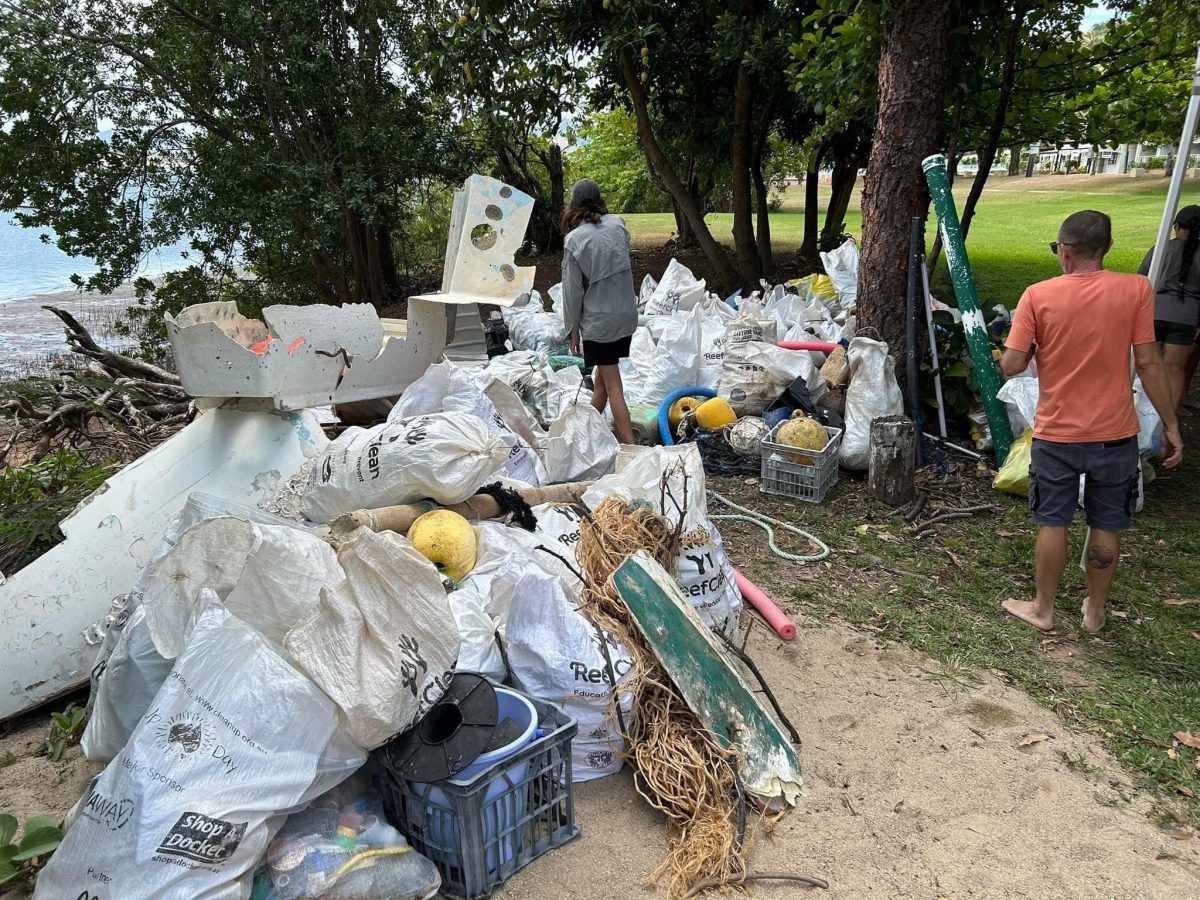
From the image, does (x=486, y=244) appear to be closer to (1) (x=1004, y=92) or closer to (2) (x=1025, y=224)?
(1) (x=1004, y=92)

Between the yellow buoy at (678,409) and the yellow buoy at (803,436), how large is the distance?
827 millimetres

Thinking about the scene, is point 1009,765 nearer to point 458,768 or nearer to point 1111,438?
point 1111,438

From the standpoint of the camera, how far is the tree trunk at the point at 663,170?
8.69m

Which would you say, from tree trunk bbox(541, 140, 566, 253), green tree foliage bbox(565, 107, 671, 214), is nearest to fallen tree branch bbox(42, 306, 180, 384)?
tree trunk bbox(541, 140, 566, 253)

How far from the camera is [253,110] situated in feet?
29.7

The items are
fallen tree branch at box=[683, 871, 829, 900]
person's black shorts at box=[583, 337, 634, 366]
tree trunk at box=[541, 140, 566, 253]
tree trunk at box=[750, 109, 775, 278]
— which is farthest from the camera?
tree trunk at box=[541, 140, 566, 253]

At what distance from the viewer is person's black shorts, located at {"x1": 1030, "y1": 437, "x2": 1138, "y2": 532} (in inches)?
127

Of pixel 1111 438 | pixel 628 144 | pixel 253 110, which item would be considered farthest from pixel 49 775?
pixel 628 144

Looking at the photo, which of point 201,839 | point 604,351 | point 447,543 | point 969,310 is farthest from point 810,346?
point 201,839

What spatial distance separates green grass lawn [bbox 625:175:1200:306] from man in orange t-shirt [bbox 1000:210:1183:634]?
3.40 meters

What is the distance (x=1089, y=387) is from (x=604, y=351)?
8.96 ft

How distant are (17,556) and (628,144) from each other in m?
17.6

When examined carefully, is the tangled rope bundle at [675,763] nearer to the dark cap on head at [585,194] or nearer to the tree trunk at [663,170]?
the dark cap on head at [585,194]

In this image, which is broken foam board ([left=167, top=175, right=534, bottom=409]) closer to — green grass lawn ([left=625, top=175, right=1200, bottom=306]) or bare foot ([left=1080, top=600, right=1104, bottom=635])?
bare foot ([left=1080, top=600, right=1104, bottom=635])
